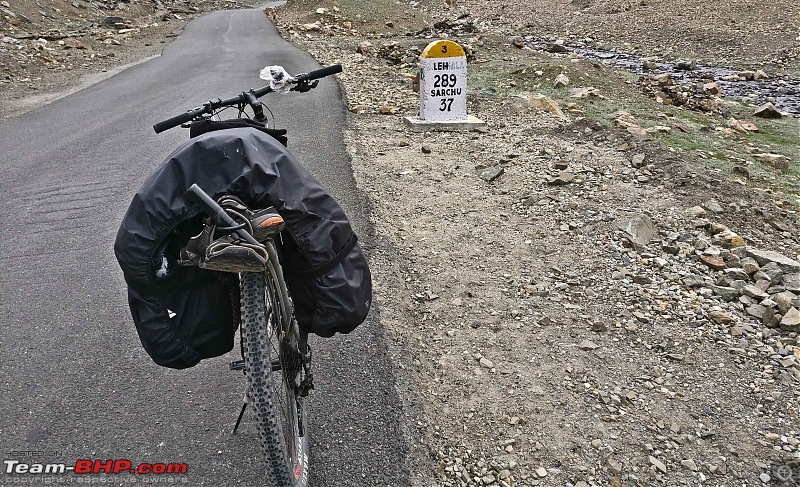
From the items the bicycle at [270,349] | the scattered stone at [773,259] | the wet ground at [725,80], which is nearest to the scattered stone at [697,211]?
the scattered stone at [773,259]

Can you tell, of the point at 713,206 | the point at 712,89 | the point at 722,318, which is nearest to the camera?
the point at 722,318

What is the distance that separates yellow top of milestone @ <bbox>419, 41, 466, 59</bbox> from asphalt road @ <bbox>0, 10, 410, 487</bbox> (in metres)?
1.91

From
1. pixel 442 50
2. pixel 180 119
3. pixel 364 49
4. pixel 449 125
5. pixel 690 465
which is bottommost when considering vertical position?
pixel 364 49

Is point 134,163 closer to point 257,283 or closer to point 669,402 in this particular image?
point 257,283

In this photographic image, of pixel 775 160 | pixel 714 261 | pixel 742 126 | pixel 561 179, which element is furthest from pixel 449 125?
pixel 742 126

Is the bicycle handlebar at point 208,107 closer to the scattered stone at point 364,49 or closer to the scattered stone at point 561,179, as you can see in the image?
the scattered stone at point 561,179

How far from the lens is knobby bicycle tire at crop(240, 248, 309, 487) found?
1.83 metres

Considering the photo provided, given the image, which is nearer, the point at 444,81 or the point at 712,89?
the point at 444,81

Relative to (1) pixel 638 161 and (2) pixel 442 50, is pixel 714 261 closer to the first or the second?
(1) pixel 638 161

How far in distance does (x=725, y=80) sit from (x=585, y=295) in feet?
44.5

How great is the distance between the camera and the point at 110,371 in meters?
3.33

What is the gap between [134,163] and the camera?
22.7 ft

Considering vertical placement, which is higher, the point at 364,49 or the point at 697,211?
the point at 697,211

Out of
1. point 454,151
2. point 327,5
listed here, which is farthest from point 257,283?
point 327,5
